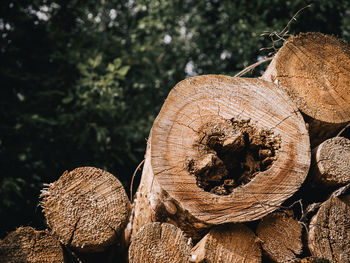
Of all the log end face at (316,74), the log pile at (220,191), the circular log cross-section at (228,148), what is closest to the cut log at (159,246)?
the log pile at (220,191)

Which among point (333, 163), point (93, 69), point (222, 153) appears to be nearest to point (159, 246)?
point (222, 153)

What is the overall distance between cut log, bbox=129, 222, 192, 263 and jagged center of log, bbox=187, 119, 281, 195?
0.24 m

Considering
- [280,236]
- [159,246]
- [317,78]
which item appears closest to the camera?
[159,246]

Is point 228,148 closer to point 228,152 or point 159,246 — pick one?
point 228,152

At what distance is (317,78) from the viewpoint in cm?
165

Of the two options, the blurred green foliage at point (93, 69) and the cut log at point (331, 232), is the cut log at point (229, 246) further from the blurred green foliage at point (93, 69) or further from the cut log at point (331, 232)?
the blurred green foliage at point (93, 69)

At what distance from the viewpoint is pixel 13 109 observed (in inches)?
129

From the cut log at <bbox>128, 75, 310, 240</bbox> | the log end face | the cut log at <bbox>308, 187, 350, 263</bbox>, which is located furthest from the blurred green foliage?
the cut log at <bbox>308, 187, 350, 263</bbox>

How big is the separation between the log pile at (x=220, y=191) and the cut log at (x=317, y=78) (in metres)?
0.03

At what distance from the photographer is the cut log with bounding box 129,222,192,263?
1274mm

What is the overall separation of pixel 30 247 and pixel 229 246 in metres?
0.83

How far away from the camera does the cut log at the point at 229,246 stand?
1284mm

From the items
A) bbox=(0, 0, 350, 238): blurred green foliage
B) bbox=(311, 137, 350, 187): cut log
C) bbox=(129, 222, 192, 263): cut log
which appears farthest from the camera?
bbox=(0, 0, 350, 238): blurred green foliage

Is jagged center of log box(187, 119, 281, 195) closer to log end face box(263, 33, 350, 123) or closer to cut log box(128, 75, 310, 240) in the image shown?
cut log box(128, 75, 310, 240)
